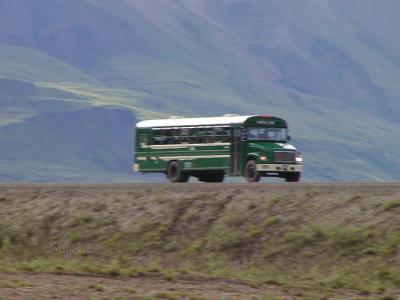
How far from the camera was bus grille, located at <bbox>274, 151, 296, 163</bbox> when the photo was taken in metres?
50.9

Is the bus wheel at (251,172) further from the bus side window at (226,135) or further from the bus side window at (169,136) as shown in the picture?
the bus side window at (169,136)

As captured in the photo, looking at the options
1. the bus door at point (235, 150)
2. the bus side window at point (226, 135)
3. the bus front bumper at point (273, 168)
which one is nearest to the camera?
the bus front bumper at point (273, 168)

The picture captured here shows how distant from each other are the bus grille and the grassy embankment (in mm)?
10508

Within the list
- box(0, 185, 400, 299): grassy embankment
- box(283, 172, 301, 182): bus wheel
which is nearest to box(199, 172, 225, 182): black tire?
box(283, 172, 301, 182): bus wheel

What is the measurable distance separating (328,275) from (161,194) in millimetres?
11843

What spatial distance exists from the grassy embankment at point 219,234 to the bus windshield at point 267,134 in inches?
446

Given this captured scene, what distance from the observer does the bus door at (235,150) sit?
51844 mm

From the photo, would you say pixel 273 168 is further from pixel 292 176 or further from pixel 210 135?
pixel 210 135

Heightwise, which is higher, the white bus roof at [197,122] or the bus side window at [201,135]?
the white bus roof at [197,122]

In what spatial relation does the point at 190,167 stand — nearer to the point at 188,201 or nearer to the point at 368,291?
the point at 188,201

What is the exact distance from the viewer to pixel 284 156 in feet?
169

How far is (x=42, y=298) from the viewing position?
2197 cm

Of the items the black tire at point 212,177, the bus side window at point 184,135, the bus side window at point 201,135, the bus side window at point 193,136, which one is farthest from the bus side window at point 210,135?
the black tire at point 212,177

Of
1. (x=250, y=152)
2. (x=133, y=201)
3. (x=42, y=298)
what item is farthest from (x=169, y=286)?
(x=250, y=152)
